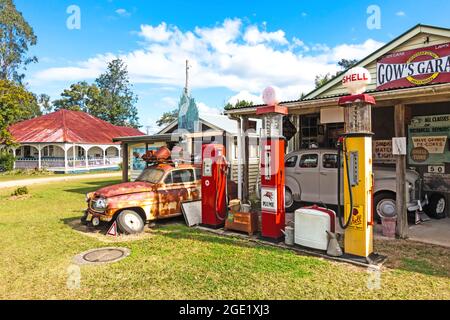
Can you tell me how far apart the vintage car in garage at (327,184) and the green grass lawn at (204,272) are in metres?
1.46

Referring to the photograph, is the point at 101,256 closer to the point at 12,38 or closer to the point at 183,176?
the point at 183,176

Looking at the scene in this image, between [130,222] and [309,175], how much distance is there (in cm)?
489

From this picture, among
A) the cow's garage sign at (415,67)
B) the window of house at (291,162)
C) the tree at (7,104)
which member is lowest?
the window of house at (291,162)

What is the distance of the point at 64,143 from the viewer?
999 inches

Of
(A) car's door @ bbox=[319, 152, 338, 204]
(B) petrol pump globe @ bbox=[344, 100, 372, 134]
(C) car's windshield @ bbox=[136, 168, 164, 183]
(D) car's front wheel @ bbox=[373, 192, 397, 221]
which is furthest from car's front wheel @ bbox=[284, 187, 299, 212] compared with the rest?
(B) petrol pump globe @ bbox=[344, 100, 372, 134]

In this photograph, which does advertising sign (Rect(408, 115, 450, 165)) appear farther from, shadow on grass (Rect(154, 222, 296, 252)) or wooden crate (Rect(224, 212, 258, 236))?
shadow on grass (Rect(154, 222, 296, 252))

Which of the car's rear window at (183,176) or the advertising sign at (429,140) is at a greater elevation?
the advertising sign at (429,140)

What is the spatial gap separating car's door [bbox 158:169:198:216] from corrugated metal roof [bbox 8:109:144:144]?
818 inches

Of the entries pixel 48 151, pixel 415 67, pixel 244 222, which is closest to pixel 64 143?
pixel 48 151

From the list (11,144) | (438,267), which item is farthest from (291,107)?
(11,144)

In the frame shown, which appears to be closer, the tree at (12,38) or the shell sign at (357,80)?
the shell sign at (357,80)

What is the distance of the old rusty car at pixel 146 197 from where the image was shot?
6.82m

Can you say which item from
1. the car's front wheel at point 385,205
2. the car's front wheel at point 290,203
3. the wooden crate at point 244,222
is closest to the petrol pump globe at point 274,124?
the wooden crate at point 244,222

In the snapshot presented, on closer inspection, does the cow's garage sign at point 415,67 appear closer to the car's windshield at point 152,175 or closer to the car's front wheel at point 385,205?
the car's front wheel at point 385,205
